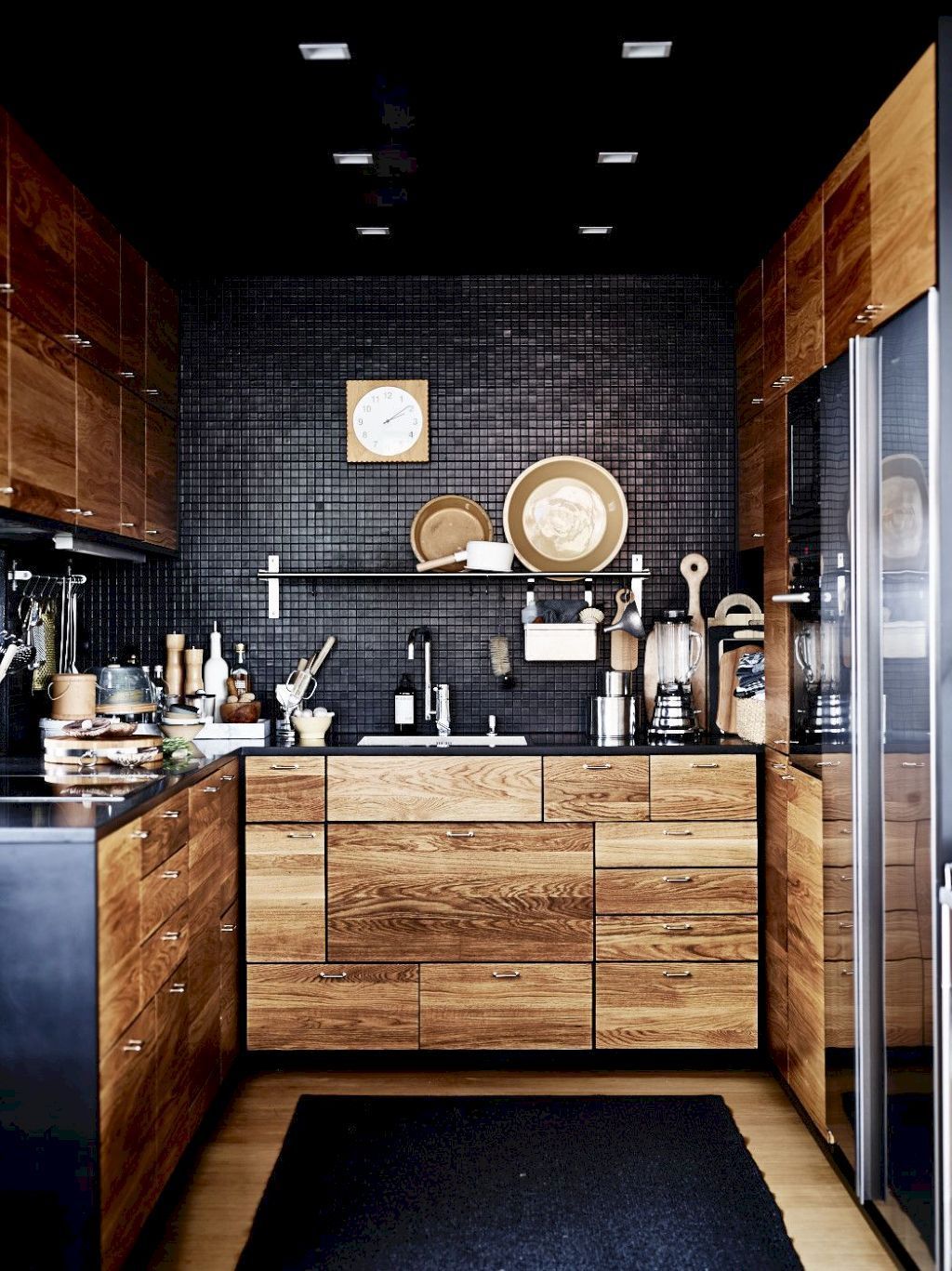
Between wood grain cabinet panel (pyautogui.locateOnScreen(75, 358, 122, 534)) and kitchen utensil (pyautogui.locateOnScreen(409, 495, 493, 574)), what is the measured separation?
1.05 meters

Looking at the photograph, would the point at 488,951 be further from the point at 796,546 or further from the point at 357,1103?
the point at 796,546

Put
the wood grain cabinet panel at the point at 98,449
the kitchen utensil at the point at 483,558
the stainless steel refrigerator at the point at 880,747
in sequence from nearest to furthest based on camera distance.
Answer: the stainless steel refrigerator at the point at 880,747 → the wood grain cabinet panel at the point at 98,449 → the kitchen utensil at the point at 483,558

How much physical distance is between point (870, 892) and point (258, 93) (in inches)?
89.1

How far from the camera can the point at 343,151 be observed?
2723 millimetres

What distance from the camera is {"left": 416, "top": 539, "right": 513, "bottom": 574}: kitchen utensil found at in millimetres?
3531

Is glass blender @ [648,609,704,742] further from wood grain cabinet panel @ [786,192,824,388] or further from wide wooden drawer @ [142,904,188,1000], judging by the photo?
wide wooden drawer @ [142,904,188,1000]

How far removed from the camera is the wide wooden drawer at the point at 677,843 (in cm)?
315

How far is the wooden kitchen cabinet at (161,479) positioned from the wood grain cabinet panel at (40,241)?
69cm

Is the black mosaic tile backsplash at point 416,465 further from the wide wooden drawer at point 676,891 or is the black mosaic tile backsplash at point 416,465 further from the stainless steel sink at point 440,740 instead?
the wide wooden drawer at point 676,891

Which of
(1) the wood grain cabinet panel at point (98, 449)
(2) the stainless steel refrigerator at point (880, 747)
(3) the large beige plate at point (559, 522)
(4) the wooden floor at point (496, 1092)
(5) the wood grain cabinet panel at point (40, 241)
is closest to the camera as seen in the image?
(2) the stainless steel refrigerator at point (880, 747)


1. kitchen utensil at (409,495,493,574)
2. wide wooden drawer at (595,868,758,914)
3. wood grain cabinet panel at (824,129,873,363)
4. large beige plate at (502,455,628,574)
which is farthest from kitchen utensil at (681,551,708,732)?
wood grain cabinet panel at (824,129,873,363)

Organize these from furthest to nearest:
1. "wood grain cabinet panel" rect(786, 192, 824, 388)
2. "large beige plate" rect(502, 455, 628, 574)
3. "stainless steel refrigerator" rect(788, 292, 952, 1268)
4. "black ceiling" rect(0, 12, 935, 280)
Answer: "large beige plate" rect(502, 455, 628, 574) < "wood grain cabinet panel" rect(786, 192, 824, 388) < "black ceiling" rect(0, 12, 935, 280) < "stainless steel refrigerator" rect(788, 292, 952, 1268)

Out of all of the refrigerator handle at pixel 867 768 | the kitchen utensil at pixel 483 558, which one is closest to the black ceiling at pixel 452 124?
the refrigerator handle at pixel 867 768

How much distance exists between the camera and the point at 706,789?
3158 mm
